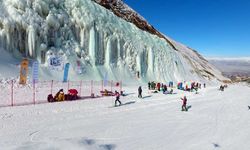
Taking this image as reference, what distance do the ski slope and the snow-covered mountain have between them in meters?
13.8

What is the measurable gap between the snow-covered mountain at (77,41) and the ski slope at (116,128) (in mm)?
13814

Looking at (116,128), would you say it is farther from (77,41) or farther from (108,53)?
(108,53)

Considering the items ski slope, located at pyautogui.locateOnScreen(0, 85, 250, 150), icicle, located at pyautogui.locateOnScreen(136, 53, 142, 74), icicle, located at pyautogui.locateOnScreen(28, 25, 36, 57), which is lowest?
ski slope, located at pyautogui.locateOnScreen(0, 85, 250, 150)

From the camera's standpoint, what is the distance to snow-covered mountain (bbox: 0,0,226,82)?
3491 centimetres

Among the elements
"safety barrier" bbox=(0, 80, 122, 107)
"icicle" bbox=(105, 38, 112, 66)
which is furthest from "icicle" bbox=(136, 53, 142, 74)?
"safety barrier" bbox=(0, 80, 122, 107)

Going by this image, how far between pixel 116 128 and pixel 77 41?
88.4 feet

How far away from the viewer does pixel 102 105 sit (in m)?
25.4

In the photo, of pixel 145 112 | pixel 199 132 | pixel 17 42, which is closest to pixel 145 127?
pixel 199 132

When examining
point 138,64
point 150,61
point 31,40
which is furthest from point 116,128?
point 150,61

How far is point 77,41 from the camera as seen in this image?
138 ft

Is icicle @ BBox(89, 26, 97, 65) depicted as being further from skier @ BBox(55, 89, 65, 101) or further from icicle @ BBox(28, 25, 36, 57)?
skier @ BBox(55, 89, 65, 101)

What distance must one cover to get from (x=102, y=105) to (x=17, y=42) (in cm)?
1668

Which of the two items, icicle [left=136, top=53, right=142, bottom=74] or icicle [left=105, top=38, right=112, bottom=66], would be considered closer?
icicle [left=105, top=38, right=112, bottom=66]

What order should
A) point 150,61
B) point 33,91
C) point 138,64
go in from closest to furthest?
point 33,91, point 138,64, point 150,61
